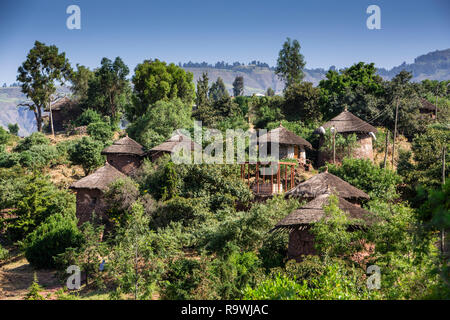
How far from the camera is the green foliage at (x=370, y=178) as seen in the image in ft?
70.8

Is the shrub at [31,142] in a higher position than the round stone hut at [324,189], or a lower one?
higher

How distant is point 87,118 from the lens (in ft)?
153

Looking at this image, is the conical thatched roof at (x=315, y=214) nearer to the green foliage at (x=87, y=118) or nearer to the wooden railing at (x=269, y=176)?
the wooden railing at (x=269, y=176)

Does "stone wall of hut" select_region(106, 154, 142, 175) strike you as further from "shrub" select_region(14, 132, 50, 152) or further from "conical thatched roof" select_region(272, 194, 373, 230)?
"conical thatched roof" select_region(272, 194, 373, 230)

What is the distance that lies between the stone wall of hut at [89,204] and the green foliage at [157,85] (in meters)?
17.6

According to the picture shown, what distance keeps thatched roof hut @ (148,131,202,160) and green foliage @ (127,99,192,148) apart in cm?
283

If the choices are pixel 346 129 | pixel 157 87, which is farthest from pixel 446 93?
pixel 157 87

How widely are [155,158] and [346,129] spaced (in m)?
14.9

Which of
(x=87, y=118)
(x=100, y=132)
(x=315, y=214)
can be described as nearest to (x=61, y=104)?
(x=87, y=118)

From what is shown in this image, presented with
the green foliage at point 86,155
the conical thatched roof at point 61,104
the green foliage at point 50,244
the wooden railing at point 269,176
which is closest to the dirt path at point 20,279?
→ the green foliage at point 50,244

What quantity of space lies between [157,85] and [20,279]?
2553cm

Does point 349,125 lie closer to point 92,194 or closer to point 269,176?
point 269,176

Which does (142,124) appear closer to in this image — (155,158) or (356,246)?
(155,158)

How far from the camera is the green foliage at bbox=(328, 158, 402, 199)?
21.6m
